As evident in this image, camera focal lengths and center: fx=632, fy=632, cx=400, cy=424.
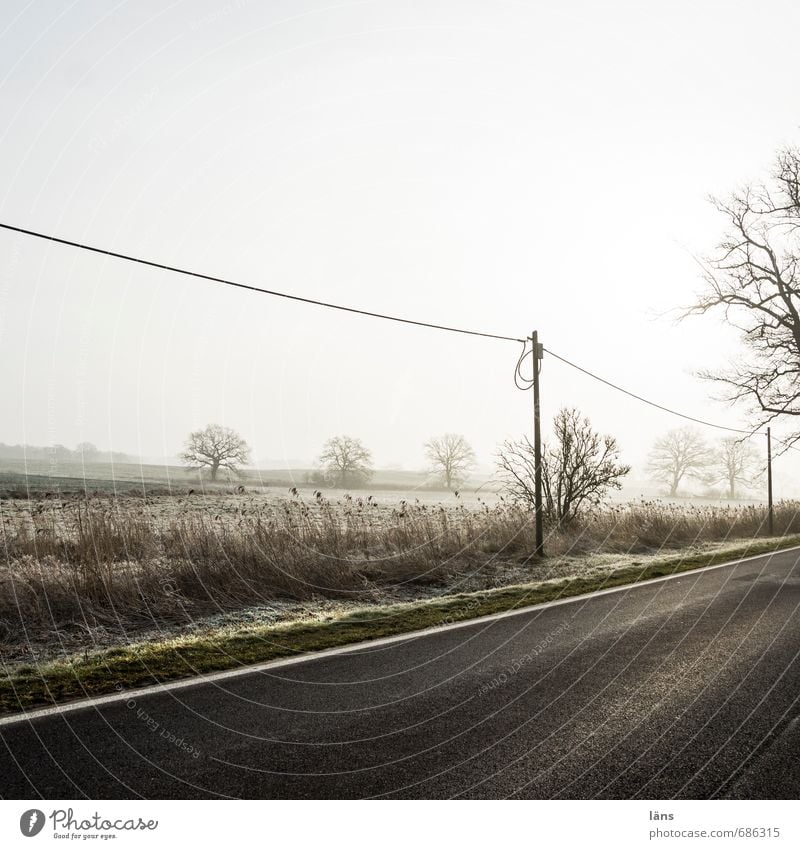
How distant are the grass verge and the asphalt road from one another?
569 mm

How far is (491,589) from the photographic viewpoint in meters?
11.0

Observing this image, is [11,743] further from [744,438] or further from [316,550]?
[744,438]

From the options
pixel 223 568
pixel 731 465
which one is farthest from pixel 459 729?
pixel 731 465

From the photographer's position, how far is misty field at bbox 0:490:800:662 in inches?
302

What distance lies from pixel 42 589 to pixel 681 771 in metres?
7.35

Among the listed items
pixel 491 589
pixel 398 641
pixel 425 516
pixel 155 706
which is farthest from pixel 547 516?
pixel 155 706

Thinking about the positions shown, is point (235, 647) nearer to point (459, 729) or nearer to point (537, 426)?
point (459, 729)
